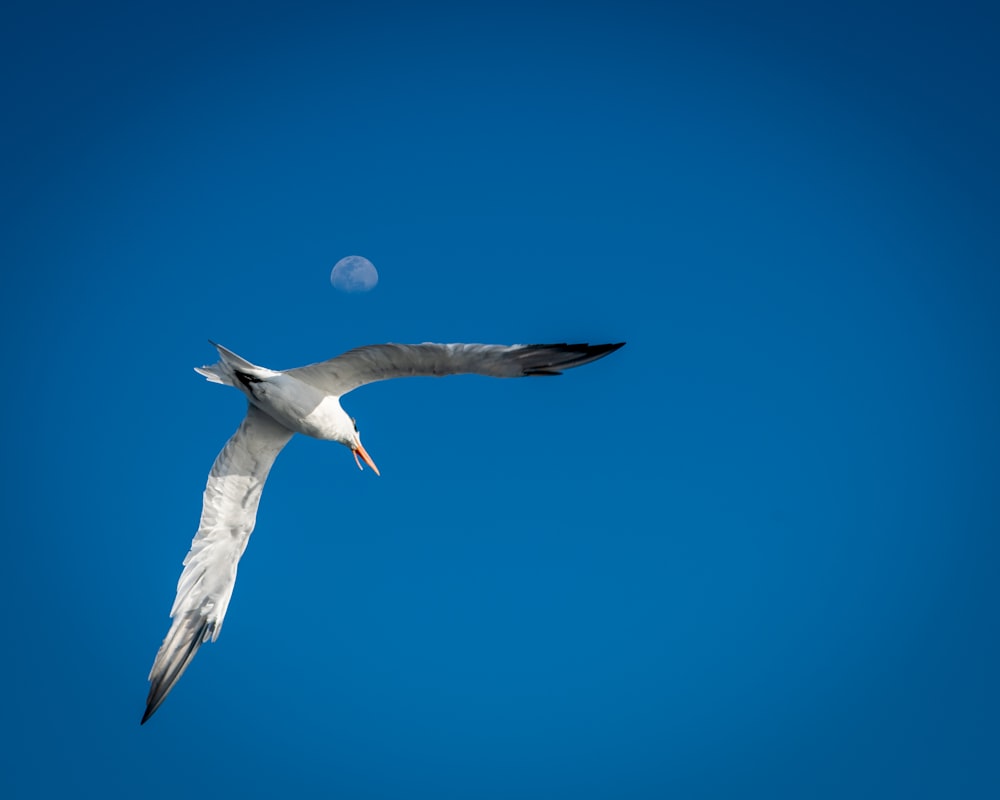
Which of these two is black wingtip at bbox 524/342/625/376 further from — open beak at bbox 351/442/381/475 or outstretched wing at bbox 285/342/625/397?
open beak at bbox 351/442/381/475

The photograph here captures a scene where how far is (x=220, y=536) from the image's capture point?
1307 centimetres

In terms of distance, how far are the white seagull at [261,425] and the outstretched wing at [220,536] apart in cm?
2

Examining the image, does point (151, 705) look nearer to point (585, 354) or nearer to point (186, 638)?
point (186, 638)

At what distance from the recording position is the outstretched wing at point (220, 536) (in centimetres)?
1269

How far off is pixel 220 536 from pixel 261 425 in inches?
76.8

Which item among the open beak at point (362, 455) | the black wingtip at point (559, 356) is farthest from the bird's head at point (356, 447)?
the black wingtip at point (559, 356)

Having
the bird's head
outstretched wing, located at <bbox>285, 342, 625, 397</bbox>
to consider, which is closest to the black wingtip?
outstretched wing, located at <bbox>285, 342, 625, 397</bbox>

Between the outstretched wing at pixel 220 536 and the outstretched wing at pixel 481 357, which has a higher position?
the outstretched wing at pixel 481 357

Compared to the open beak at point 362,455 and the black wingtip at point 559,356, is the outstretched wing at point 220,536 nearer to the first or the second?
the open beak at point 362,455

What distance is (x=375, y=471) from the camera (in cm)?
1342

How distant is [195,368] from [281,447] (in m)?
2.07

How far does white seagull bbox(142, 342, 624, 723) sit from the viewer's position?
406 inches

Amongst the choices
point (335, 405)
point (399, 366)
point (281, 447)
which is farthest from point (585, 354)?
point (281, 447)

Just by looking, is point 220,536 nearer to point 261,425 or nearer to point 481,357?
point 261,425
